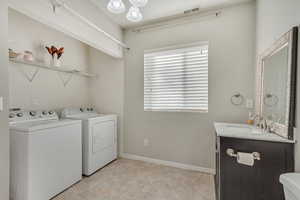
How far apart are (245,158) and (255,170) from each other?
13cm

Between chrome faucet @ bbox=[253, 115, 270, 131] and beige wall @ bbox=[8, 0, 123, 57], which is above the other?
beige wall @ bbox=[8, 0, 123, 57]

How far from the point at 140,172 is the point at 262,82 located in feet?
7.17

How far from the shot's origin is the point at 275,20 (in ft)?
4.83

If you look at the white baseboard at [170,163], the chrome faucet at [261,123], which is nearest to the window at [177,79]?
the chrome faucet at [261,123]

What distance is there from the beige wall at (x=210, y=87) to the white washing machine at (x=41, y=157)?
3.89 feet

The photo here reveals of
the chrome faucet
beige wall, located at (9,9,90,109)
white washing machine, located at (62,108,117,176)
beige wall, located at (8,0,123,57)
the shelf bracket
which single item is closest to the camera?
beige wall, located at (8,0,123,57)

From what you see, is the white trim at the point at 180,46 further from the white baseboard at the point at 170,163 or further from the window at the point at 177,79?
the white baseboard at the point at 170,163

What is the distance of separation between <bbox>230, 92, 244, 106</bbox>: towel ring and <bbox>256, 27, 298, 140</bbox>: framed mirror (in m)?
0.29

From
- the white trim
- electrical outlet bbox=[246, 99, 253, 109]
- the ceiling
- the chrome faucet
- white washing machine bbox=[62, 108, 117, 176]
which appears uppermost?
the ceiling

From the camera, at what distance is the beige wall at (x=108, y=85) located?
3.00m

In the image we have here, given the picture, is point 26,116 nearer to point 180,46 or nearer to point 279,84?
point 180,46

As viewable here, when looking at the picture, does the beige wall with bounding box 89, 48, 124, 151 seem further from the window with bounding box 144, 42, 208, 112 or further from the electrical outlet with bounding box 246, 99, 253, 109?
the electrical outlet with bounding box 246, 99, 253, 109

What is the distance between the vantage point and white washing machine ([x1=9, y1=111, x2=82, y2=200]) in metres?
1.51

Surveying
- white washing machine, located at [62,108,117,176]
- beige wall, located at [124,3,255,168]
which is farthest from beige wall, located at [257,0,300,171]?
white washing machine, located at [62,108,117,176]
